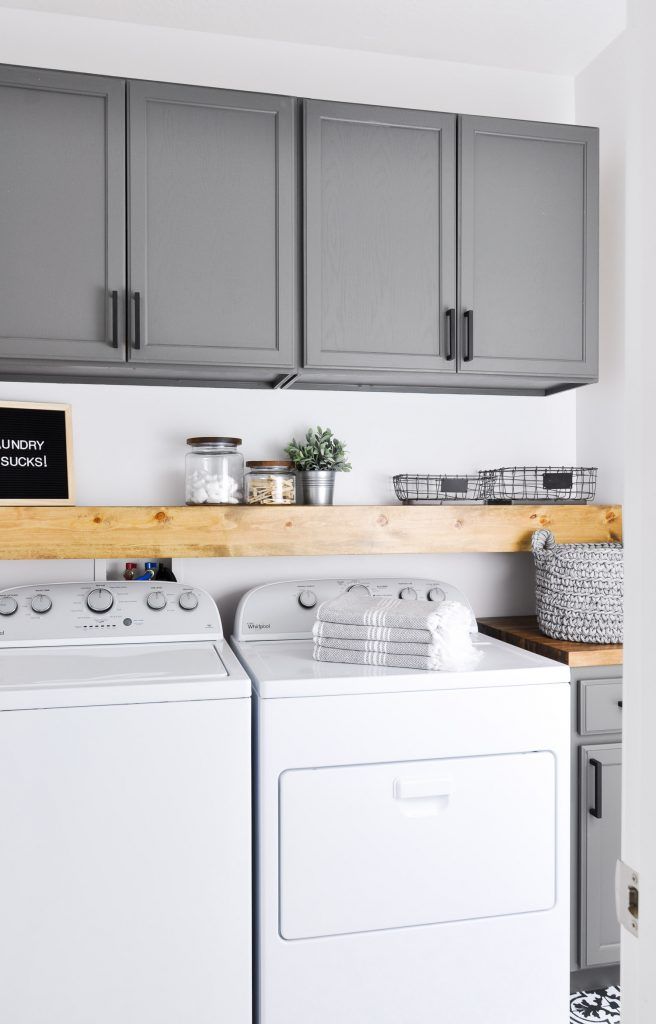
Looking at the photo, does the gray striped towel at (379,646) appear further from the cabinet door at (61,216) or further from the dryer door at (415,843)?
the cabinet door at (61,216)

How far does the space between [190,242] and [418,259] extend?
A: 24.6 inches

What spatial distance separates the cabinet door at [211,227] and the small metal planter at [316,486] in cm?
36

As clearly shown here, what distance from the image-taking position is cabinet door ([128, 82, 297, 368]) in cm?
204

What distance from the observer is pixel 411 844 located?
179cm

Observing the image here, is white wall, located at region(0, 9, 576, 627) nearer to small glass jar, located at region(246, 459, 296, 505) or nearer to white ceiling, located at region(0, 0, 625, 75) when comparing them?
white ceiling, located at region(0, 0, 625, 75)

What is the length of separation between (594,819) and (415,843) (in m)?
0.54

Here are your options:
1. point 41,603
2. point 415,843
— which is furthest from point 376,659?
point 41,603

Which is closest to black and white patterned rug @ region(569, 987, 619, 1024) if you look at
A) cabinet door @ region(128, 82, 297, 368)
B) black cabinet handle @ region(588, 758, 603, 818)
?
black cabinet handle @ region(588, 758, 603, 818)

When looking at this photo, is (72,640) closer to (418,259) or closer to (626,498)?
(418,259)

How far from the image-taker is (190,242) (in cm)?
207

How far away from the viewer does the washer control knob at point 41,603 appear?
6.90 ft

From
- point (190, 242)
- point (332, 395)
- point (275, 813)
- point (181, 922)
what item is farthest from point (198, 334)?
point (181, 922)

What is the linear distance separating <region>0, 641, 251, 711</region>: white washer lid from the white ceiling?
180 centimetres

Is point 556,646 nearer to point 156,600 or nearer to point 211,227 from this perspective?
point 156,600
